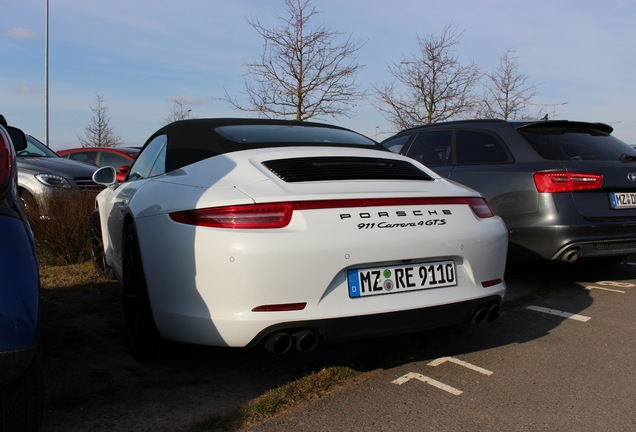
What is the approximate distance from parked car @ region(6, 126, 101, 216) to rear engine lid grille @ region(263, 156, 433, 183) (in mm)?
4241

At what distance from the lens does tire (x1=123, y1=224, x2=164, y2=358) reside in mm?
3205

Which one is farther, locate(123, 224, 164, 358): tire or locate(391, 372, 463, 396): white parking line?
locate(123, 224, 164, 358): tire

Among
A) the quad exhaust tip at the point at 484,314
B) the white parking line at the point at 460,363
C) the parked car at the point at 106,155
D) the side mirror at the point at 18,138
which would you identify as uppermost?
the parked car at the point at 106,155

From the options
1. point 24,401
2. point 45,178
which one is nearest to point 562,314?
point 24,401

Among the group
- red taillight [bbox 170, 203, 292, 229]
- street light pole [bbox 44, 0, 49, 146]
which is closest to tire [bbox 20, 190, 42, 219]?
red taillight [bbox 170, 203, 292, 229]

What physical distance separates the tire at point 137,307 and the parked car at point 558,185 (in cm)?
322

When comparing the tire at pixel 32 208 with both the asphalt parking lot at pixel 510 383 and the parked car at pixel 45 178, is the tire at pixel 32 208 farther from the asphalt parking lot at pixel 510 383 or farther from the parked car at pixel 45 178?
the asphalt parking lot at pixel 510 383

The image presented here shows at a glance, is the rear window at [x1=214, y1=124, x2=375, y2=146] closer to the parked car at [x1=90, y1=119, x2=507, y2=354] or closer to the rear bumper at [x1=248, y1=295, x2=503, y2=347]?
the parked car at [x1=90, y1=119, x2=507, y2=354]

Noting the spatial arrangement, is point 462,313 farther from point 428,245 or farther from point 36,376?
point 36,376

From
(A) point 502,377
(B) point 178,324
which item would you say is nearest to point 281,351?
(B) point 178,324

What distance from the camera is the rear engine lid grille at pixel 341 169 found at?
300 centimetres

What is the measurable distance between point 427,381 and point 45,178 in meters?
6.00

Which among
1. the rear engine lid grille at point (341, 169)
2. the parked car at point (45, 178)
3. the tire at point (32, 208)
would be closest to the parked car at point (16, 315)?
the rear engine lid grille at point (341, 169)

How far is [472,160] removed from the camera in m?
5.79
